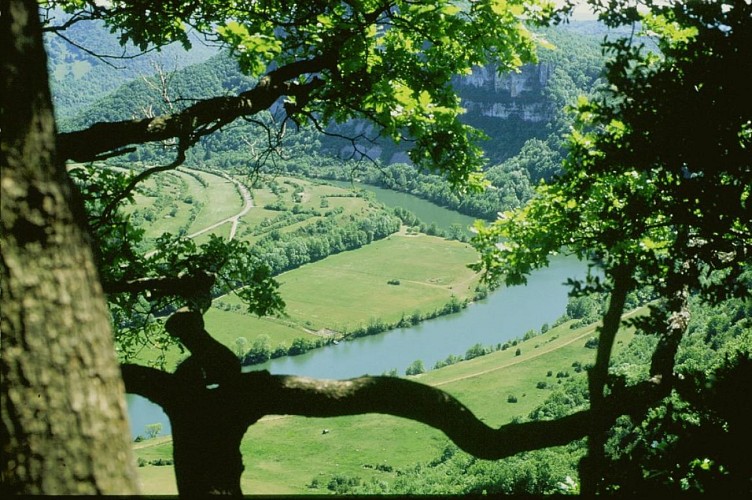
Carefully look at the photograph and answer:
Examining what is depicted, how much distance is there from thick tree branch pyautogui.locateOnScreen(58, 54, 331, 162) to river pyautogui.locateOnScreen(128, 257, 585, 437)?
67762 mm

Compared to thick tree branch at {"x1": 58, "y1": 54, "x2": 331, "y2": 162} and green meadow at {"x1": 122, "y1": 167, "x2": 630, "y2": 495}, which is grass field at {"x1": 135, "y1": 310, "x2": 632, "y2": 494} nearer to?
green meadow at {"x1": 122, "y1": 167, "x2": 630, "y2": 495}

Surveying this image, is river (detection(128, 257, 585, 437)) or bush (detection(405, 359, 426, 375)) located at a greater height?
river (detection(128, 257, 585, 437))

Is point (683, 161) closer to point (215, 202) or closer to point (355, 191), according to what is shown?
point (355, 191)

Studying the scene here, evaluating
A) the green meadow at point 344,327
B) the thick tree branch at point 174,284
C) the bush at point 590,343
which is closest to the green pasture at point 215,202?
the green meadow at point 344,327

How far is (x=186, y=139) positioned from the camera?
14.9ft

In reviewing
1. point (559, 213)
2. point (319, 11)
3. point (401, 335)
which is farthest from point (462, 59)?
point (401, 335)

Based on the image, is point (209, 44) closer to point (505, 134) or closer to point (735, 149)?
point (735, 149)

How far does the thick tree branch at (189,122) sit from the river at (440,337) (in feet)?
222

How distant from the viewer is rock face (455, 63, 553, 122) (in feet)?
573

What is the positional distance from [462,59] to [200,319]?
3.62m

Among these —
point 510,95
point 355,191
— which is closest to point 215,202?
point 510,95

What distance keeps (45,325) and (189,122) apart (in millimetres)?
2720

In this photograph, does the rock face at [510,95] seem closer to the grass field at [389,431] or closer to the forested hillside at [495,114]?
the forested hillside at [495,114]

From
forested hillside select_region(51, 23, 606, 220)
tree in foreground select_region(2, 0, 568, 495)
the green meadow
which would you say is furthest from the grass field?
forested hillside select_region(51, 23, 606, 220)
